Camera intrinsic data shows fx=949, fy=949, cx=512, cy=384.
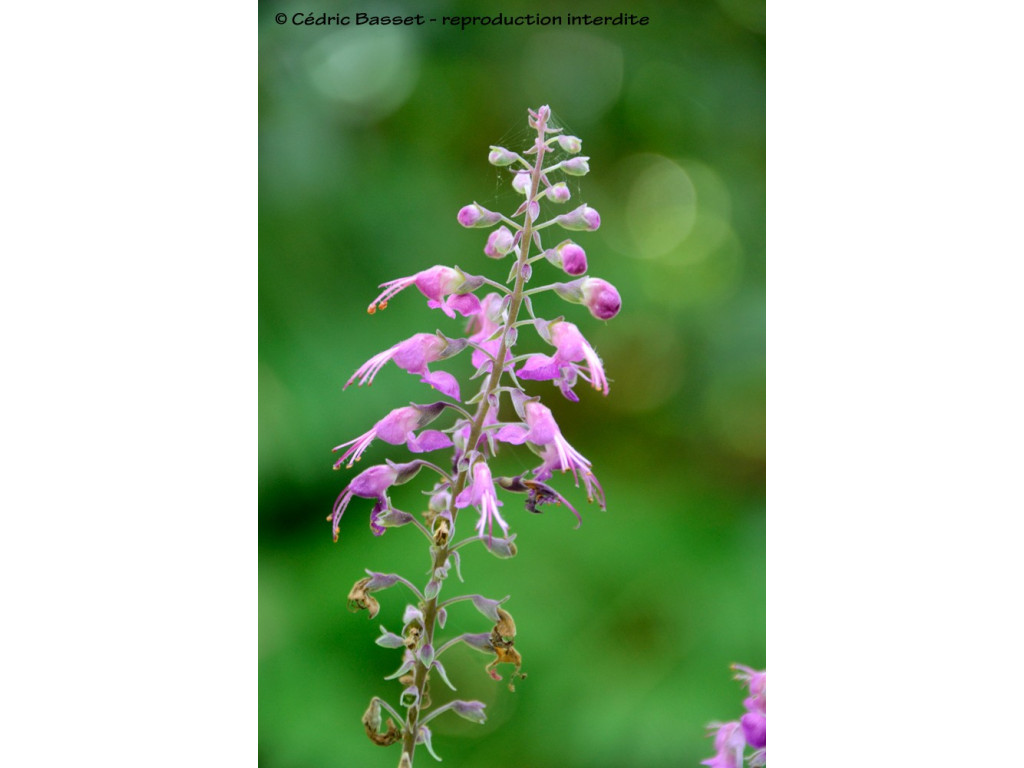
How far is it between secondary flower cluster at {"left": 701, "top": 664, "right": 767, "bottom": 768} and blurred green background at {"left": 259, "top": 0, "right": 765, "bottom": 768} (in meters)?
0.49

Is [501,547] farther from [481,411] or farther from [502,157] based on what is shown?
[502,157]

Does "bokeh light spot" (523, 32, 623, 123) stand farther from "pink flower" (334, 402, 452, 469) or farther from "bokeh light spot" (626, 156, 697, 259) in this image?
"pink flower" (334, 402, 452, 469)

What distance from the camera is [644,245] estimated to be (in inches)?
99.3

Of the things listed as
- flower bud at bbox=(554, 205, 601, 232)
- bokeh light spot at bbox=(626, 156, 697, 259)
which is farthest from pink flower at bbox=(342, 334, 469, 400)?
bokeh light spot at bbox=(626, 156, 697, 259)

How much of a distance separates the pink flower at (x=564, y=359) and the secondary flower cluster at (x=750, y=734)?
579 millimetres

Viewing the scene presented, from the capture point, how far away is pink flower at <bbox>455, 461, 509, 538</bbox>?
1.35 meters

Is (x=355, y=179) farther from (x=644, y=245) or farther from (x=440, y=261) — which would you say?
(x=644, y=245)

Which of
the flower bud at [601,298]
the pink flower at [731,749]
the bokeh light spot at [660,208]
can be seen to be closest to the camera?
the flower bud at [601,298]

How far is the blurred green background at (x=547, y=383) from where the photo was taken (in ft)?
6.98

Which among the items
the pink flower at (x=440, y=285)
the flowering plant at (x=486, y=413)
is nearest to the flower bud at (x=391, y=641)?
the flowering plant at (x=486, y=413)

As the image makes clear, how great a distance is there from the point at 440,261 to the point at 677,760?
53.3 inches

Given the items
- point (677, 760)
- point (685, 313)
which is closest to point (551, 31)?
point (685, 313)

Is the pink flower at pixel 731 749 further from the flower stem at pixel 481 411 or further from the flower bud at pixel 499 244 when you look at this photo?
the flower bud at pixel 499 244

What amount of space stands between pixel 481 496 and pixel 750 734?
604mm
